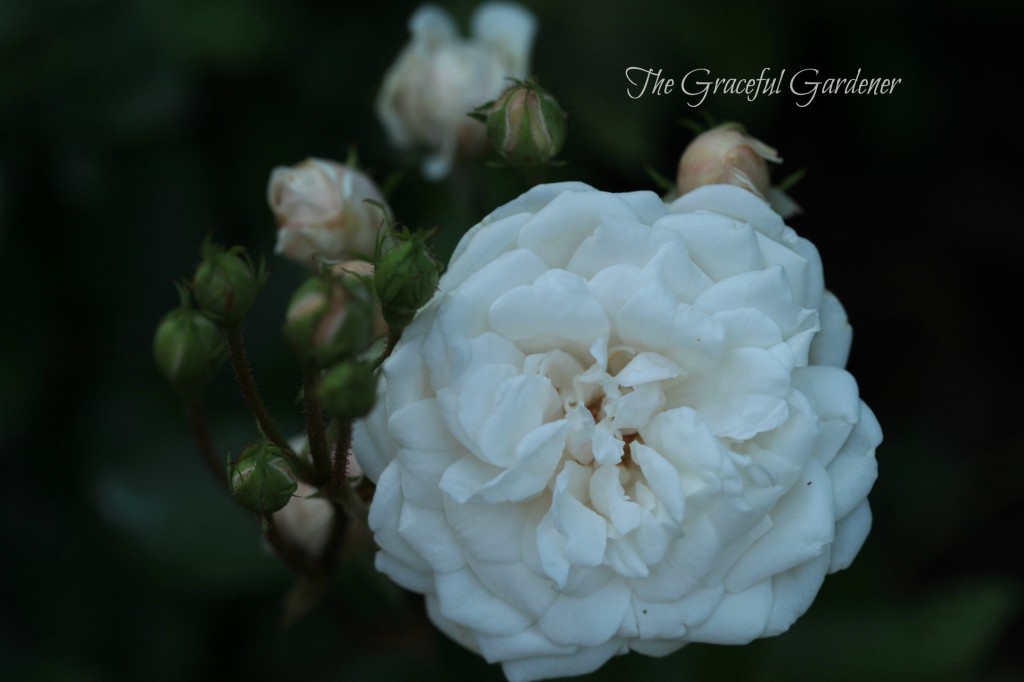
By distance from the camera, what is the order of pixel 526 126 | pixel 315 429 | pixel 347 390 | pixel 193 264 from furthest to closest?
pixel 193 264
pixel 526 126
pixel 315 429
pixel 347 390

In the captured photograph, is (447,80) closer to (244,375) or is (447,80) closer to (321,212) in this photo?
(321,212)

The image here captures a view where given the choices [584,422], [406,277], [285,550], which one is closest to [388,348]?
[406,277]

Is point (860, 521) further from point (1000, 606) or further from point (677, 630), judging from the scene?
point (1000, 606)

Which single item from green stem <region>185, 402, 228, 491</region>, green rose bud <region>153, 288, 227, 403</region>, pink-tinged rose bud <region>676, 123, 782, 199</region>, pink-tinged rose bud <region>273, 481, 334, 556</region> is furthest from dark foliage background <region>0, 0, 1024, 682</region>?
green rose bud <region>153, 288, 227, 403</region>

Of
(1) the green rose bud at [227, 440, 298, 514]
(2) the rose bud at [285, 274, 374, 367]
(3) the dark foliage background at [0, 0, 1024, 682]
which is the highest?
(2) the rose bud at [285, 274, 374, 367]

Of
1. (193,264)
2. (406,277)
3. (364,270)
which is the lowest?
(193,264)

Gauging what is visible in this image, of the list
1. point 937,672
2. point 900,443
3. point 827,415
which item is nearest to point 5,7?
point 827,415

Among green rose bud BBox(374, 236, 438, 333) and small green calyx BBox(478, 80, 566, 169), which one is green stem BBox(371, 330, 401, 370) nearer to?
green rose bud BBox(374, 236, 438, 333)
